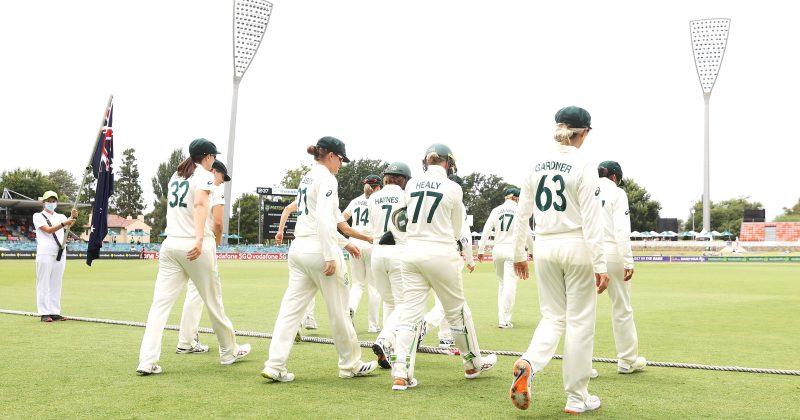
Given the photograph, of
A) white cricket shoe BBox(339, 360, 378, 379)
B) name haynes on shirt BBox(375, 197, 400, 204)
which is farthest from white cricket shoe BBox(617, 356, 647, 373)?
name haynes on shirt BBox(375, 197, 400, 204)

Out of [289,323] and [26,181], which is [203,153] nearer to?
[289,323]

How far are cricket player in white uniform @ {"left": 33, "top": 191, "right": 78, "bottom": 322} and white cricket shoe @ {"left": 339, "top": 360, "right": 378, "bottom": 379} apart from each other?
6.87 m

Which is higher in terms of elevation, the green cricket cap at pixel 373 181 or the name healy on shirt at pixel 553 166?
the green cricket cap at pixel 373 181

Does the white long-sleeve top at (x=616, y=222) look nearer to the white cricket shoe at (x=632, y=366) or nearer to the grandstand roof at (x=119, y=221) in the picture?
the white cricket shoe at (x=632, y=366)

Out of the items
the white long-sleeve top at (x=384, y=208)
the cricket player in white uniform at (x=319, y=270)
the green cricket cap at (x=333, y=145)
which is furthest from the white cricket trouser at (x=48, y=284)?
the green cricket cap at (x=333, y=145)

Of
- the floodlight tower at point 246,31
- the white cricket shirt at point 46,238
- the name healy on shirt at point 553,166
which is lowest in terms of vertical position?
the white cricket shirt at point 46,238

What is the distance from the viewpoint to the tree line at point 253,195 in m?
92.2

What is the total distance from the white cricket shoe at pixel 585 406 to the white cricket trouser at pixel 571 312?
4 cm

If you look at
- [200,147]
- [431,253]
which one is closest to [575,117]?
[431,253]

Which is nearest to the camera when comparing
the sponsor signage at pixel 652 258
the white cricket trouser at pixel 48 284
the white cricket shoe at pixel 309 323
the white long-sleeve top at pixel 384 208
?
the white long-sleeve top at pixel 384 208

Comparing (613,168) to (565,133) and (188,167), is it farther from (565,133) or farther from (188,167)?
(188,167)

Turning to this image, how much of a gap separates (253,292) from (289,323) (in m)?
12.7

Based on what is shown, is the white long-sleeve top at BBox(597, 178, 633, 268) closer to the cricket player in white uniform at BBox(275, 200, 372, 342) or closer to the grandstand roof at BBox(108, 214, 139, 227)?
the cricket player in white uniform at BBox(275, 200, 372, 342)

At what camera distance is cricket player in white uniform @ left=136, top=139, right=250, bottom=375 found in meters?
7.11
